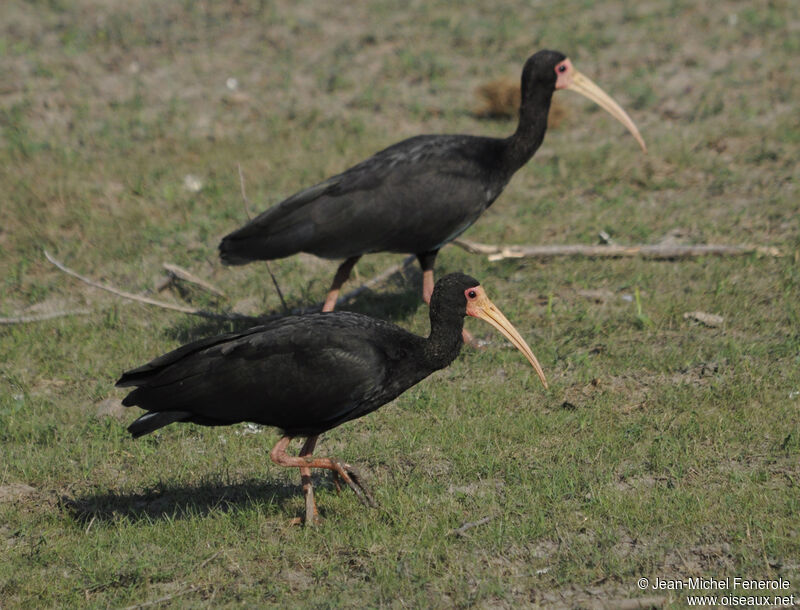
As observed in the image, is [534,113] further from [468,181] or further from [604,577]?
[604,577]

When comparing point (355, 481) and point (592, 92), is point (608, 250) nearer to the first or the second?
point (592, 92)

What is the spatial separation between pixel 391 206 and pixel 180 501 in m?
2.83

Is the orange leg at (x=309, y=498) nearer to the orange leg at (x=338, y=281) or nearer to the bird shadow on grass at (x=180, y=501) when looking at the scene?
the bird shadow on grass at (x=180, y=501)

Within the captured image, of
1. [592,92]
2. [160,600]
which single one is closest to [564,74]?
[592,92]

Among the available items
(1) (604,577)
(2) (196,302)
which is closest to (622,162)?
(2) (196,302)

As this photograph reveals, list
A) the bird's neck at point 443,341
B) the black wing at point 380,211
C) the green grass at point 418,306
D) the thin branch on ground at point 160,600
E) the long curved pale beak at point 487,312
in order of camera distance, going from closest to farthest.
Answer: the thin branch on ground at point 160,600
the green grass at point 418,306
the bird's neck at point 443,341
the long curved pale beak at point 487,312
the black wing at point 380,211

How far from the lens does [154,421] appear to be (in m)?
5.34

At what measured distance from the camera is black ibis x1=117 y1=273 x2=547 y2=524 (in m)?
5.34

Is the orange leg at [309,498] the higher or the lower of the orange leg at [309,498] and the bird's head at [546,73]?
the lower

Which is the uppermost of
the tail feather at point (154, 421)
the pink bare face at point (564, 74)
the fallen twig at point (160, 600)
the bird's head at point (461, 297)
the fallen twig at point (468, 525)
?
the pink bare face at point (564, 74)

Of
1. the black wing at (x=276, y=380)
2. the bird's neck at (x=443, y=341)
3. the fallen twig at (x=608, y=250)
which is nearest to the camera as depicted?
the black wing at (x=276, y=380)

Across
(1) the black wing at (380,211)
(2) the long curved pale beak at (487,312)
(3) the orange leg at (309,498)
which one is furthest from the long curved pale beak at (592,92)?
(3) the orange leg at (309,498)

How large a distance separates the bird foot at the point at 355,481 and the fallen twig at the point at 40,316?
12.1 feet

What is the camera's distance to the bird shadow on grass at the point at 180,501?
5.62 m
